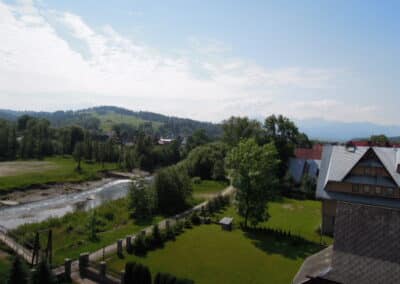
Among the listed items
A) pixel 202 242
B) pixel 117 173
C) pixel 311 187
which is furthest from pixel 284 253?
pixel 117 173

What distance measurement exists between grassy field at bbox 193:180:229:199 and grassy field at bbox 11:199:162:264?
12.5m

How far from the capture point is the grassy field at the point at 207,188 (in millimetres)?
43844

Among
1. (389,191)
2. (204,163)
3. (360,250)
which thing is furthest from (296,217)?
(204,163)

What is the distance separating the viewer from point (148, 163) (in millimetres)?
73562

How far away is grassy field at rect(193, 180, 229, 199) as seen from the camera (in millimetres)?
43844

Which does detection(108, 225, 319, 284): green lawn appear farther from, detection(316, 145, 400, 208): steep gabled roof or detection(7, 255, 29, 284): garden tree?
detection(316, 145, 400, 208): steep gabled roof

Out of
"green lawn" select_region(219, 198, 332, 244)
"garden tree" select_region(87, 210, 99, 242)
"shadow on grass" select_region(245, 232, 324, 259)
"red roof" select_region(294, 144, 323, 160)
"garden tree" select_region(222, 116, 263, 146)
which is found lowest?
"garden tree" select_region(87, 210, 99, 242)

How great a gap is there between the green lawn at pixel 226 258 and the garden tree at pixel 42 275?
13.3ft

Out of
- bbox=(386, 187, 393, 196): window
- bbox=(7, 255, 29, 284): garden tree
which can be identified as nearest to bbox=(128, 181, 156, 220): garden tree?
bbox=(7, 255, 29, 284): garden tree

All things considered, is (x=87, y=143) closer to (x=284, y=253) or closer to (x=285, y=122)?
(x=285, y=122)

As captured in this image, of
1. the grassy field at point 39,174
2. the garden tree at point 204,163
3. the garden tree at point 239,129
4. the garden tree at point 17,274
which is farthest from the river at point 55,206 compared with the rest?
the garden tree at point 239,129

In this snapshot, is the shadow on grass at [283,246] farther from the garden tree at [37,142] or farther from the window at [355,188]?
the garden tree at [37,142]

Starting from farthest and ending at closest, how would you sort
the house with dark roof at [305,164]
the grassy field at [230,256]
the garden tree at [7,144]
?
the garden tree at [7,144], the house with dark roof at [305,164], the grassy field at [230,256]

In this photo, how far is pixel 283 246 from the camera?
23.0m
